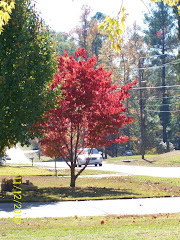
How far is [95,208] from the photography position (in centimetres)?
1357

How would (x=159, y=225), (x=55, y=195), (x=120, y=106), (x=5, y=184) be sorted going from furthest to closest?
(x=120, y=106) < (x=5, y=184) < (x=55, y=195) < (x=159, y=225)

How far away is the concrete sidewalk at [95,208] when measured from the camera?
12.6 meters

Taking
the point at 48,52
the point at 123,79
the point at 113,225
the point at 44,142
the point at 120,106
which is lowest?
the point at 113,225

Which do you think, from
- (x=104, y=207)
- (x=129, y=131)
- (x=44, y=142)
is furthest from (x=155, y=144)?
(x=104, y=207)

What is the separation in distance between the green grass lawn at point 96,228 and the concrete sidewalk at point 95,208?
3.03 ft

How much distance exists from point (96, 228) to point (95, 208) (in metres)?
3.46

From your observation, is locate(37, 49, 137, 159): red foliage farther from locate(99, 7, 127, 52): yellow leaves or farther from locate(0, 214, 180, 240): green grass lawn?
locate(99, 7, 127, 52): yellow leaves

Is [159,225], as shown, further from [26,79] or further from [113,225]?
[26,79]

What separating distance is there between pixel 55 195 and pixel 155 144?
184ft

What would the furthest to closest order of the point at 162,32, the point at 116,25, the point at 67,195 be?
the point at 162,32 → the point at 67,195 → the point at 116,25

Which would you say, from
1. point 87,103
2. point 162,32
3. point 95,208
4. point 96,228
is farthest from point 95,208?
point 162,32

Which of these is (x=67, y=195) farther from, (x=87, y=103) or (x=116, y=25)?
(x=116, y=25)

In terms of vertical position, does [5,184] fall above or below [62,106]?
below

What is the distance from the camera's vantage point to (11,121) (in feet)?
57.4
